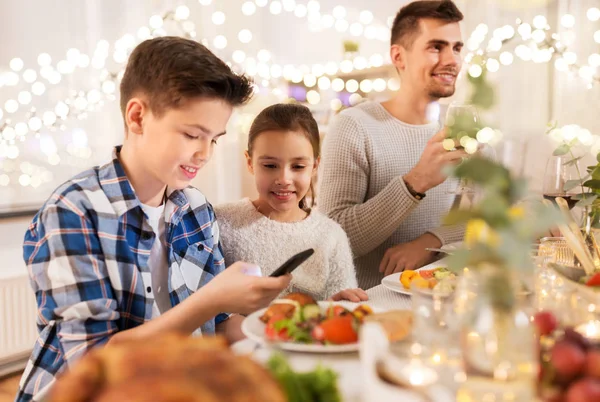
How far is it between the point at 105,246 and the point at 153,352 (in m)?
0.69

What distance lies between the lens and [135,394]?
0.44 metres

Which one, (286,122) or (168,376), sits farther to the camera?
(286,122)

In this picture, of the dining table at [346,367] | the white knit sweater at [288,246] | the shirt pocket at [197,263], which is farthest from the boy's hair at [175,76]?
the dining table at [346,367]

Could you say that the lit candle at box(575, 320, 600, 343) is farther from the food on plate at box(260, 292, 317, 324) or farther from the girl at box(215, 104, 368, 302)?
the girl at box(215, 104, 368, 302)

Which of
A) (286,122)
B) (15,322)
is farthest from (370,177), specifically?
(15,322)

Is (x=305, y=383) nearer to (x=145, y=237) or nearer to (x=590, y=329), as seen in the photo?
(x=590, y=329)

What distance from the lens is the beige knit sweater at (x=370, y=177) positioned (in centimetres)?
210

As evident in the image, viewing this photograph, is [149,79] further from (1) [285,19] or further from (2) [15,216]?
(1) [285,19]

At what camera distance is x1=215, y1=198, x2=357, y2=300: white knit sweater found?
Answer: 1.65m

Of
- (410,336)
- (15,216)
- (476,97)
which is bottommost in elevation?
(15,216)

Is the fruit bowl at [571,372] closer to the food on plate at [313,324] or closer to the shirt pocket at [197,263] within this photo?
the food on plate at [313,324]

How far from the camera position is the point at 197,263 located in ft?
4.55

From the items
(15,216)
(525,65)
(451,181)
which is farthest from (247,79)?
(525,65)

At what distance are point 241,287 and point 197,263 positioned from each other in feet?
1.23
